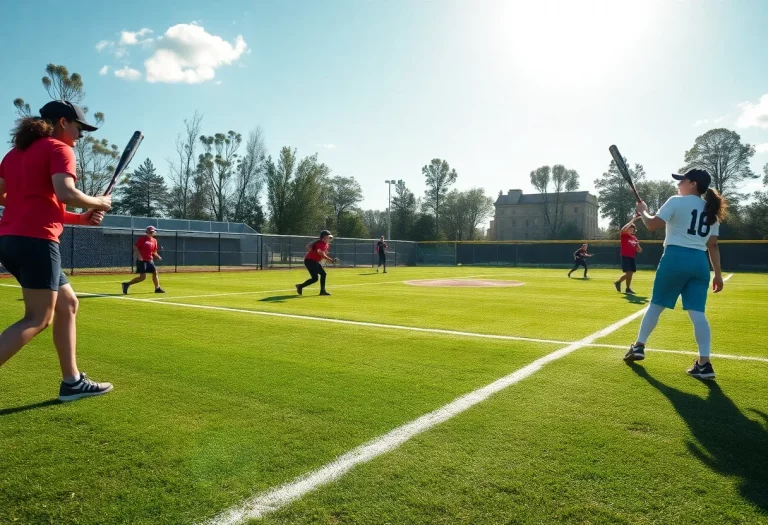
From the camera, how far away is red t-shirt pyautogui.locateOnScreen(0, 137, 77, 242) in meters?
3.54

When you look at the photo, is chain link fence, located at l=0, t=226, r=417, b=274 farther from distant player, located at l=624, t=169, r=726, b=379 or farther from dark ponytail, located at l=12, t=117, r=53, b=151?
distant player, located at l=624, t=169, r=726, b=379

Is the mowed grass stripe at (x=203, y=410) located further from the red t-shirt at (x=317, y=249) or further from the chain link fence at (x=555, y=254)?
the chain link fence at (x=555, y=254)

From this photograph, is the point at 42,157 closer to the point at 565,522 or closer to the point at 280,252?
the point at 565,522

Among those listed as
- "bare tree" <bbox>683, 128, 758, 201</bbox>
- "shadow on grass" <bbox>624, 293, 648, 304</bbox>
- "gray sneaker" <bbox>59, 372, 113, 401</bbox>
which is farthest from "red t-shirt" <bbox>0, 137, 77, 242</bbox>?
"bare tree" <bbox>683, 128, 758, 201</bbox>

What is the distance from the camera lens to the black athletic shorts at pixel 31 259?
3504mm

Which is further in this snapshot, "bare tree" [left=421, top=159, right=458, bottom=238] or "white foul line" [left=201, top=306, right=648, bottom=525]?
"bare tree" [left=421, top=159, right=458, bottom=238]

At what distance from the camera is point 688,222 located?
A: 4992mm

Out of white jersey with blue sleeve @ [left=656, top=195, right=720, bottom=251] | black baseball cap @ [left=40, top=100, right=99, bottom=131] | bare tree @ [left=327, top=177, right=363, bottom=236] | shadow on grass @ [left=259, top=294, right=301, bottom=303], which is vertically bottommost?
shadow on grass @ [left=259, top=294, right=301, bottom=303]

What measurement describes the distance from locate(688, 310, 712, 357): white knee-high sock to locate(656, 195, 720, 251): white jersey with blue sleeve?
2.21ft

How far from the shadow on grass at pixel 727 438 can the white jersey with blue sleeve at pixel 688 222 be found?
4.73 ft

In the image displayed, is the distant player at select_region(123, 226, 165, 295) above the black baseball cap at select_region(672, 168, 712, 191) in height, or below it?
below

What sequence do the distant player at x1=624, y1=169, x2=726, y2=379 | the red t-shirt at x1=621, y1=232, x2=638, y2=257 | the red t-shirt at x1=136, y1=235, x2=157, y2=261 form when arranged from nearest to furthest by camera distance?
1. the distant player at x1=624, y1=169, x2=726, y2=379
2. the red t-shirt at x1=136, y1=235, x2=157, y2=261
3. the red t-shirt at x1=621, y1=232, x2=638, y2=257

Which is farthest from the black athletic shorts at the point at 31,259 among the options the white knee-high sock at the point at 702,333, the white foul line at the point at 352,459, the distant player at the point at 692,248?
the white knee-high sock at the point at 702,333

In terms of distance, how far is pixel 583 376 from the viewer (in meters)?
4.82
